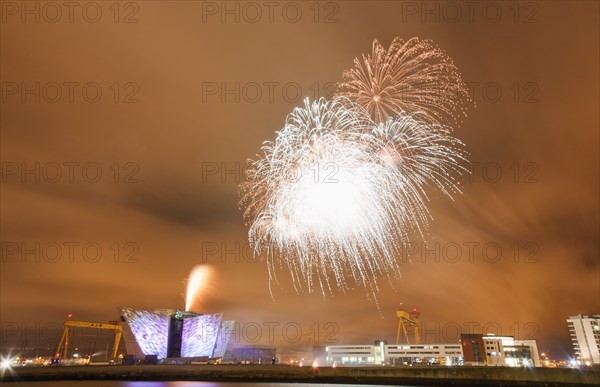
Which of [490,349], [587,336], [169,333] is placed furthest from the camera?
[587,336]

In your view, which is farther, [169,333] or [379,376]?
[169,333]

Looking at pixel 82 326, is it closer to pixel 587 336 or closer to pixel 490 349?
pixel 490 349

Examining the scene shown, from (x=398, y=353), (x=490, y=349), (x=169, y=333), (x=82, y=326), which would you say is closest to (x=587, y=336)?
(x=490, y=349)

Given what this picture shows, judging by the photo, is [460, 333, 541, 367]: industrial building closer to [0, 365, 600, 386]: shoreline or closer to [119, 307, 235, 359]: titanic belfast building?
[119, 307, 235, 359]: titanic belfast building

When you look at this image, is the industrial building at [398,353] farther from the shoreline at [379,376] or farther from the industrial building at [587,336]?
the shoreline at [379,376]

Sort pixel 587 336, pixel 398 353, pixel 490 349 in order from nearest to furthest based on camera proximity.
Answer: pixel 490 349 → pixel 398 353 → pixel 587 336

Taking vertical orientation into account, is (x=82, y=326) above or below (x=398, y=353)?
above

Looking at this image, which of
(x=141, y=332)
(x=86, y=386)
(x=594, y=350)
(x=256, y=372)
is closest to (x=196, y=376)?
(x=256, y=372)

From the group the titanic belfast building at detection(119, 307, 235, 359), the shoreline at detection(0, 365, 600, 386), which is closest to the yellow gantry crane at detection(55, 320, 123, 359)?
the titanic belfast building at detection(119, 307, 235, 359)

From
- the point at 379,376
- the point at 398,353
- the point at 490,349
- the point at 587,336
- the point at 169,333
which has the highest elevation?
the point at 169,333
